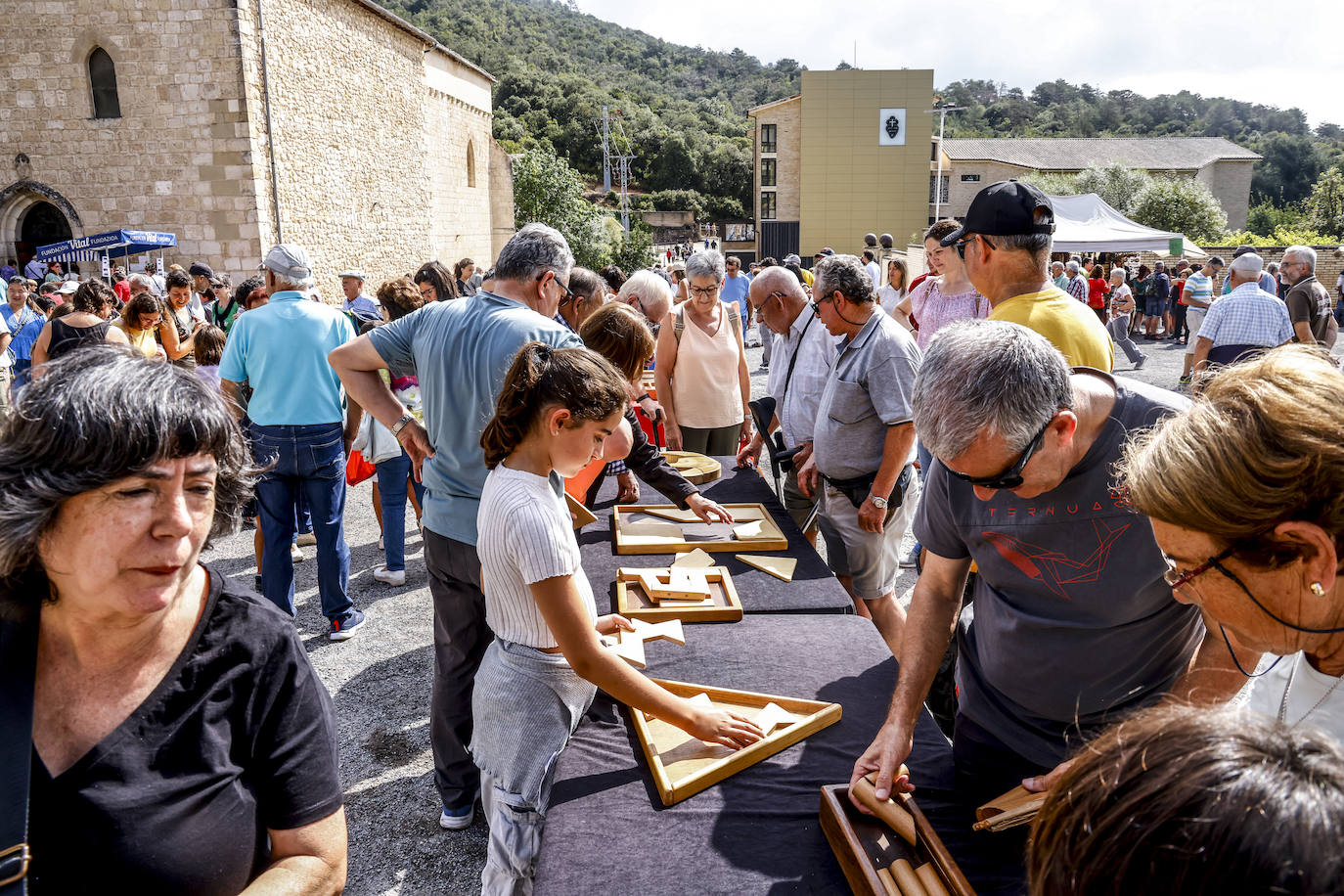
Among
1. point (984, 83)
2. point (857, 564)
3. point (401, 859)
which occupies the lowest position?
point (401, 859)

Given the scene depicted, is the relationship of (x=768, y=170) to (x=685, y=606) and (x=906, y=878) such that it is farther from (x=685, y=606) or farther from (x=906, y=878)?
(x=906, y=878)

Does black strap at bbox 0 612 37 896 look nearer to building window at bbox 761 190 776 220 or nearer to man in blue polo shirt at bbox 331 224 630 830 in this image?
man in blue polo shirt at bbox 331 224 630 830

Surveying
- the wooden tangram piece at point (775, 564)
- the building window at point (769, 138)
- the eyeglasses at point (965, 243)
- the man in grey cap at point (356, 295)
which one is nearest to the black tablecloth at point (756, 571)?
the wooden tangram piece at point (775, 564)

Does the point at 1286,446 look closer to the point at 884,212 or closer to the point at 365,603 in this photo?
the point at 365,603

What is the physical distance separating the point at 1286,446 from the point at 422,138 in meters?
25.6

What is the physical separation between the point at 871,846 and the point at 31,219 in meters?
19.9

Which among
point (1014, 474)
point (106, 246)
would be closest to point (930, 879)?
point (1014, 474)

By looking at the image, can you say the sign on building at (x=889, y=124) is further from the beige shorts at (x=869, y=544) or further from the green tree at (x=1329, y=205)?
the beige shorts at (x=869, y=544)

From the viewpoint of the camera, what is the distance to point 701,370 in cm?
486

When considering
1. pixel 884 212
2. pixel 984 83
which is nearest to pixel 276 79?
pixel 884 212

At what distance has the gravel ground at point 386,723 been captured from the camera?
2.58 meters

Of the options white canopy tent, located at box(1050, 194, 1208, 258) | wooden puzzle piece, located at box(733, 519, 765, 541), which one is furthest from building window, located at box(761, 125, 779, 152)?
wooden puzzle piece, located at box(733, 519, 765, 541)

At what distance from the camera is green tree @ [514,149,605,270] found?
31984mm

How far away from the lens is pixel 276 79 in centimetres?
1526
